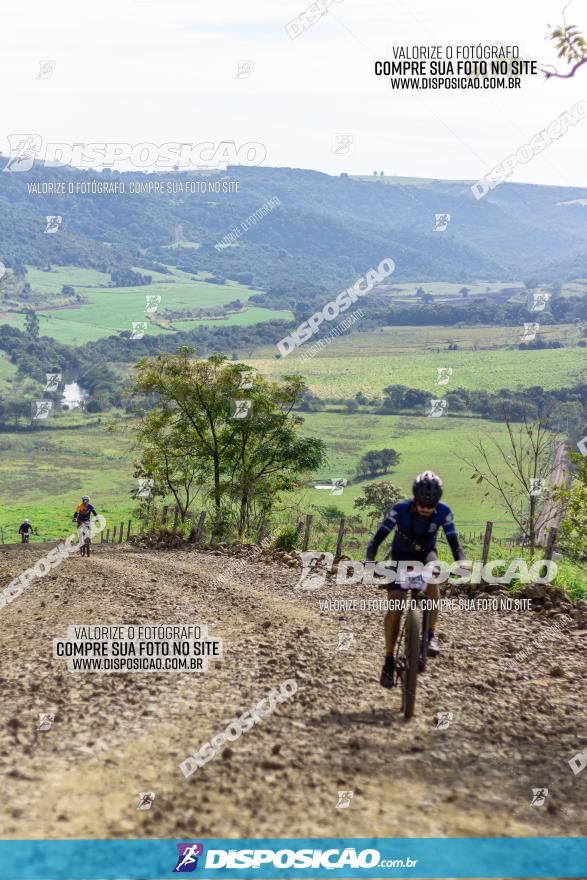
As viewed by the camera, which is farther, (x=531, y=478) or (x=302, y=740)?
(x=531, y=478)

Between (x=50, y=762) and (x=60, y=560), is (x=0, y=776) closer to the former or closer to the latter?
(x=50, y=762)

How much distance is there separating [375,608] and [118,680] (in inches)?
249

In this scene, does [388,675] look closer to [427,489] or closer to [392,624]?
[392,624]

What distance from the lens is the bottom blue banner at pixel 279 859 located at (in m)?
5.47

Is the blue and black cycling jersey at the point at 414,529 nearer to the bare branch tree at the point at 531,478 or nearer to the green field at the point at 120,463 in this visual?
the bare branch tree at the point at 531,478

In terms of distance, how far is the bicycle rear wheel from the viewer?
8.14 m

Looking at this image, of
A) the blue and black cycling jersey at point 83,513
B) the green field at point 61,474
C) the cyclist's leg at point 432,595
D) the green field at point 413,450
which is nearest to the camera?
the cyclist's leg at point 432,595

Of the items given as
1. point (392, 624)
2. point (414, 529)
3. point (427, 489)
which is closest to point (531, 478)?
point (414, 529)

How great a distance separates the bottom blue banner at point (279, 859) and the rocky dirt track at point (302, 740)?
0.09 m

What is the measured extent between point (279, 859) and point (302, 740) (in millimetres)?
1931

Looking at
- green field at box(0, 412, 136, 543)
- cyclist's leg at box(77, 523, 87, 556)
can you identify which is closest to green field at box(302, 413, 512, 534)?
green field at box(0, 412, 136, 543)

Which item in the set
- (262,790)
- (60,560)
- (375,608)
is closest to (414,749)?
(262,790)

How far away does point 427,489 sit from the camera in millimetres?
8469

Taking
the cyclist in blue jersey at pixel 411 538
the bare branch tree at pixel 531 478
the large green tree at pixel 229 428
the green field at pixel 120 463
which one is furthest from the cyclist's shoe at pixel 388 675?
the green field at pixel 120 463
